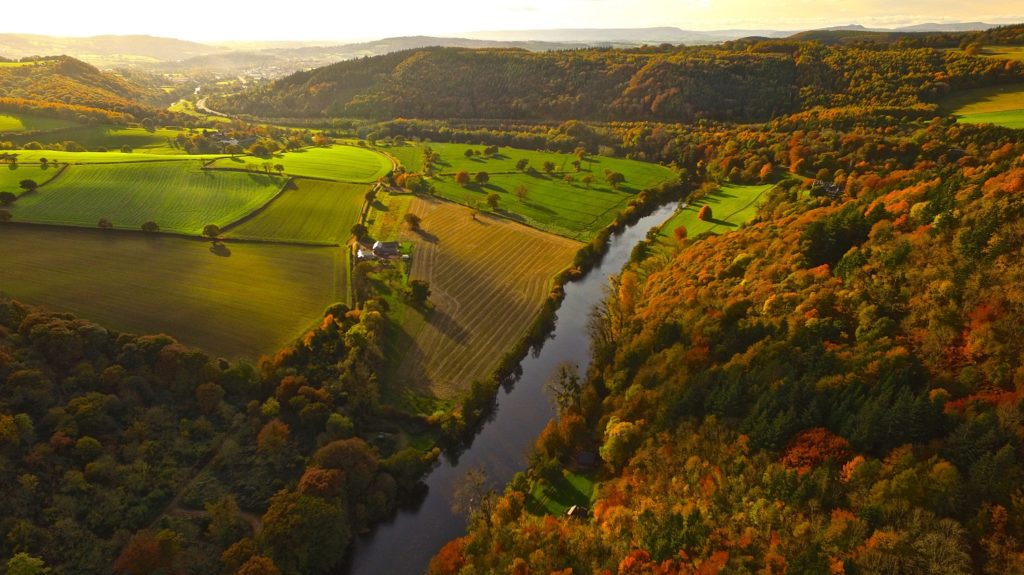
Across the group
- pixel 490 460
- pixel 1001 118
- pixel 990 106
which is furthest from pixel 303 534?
pixel 990 106

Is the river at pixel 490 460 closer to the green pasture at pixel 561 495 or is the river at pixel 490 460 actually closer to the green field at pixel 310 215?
the green pasture at pixel 561 495

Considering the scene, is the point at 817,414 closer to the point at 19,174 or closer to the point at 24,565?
the point at 24,565

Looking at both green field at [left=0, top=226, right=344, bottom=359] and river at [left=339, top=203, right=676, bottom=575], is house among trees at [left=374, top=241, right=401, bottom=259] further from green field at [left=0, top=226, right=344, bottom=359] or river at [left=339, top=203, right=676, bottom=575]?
river at [left=339, top=203, right=676, bottom=575]

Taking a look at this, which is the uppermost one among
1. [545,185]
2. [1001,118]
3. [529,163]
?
[1001,118]

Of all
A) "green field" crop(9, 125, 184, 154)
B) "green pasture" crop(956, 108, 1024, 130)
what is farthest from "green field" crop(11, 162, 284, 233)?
"green pasture" crop(956, 108, 1024, 130)

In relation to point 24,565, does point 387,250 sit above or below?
above

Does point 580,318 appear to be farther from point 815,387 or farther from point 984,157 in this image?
point 984,157

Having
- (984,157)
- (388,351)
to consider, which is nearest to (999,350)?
(388,351)
